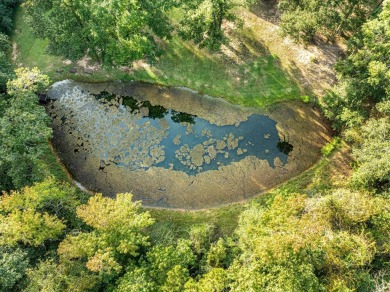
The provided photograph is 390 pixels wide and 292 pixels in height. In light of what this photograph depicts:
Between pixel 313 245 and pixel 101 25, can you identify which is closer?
pixel 313 245

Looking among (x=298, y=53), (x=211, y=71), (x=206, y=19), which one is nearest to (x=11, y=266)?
(x=206, y=19)

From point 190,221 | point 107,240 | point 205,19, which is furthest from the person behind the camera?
point 205,19

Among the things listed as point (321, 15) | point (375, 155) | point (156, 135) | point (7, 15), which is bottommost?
point (156, 135)

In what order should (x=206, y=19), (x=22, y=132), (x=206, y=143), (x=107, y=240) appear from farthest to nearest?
1. (x=206, y=143)
2. (x=206, y=19)
3. (x=22, y=132)
4. (x=107, y=240)

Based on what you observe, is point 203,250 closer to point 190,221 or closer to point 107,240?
point 190,221

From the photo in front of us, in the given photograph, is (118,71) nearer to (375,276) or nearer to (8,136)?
(8,136)

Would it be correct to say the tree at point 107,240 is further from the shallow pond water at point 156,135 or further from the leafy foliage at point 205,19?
the leafy foliage at point 205,19

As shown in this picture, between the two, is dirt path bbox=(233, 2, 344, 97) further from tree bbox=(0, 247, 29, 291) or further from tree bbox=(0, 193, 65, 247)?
tree bbox=(0, 247, 29, 291)

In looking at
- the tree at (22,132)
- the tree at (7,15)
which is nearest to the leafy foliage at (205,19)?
the tree at (22,132)

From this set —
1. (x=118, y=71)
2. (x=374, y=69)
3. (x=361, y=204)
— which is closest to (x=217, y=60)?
(x=118, y=71)
